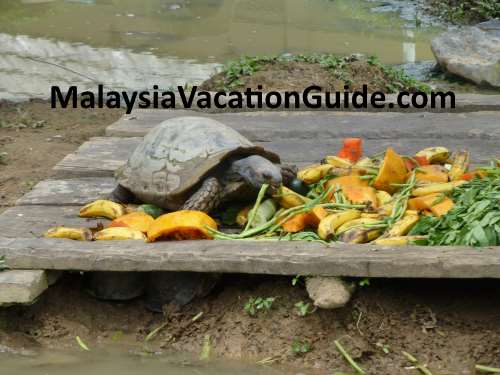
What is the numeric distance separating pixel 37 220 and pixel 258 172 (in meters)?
1.18

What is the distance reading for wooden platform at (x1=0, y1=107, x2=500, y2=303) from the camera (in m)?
3.77

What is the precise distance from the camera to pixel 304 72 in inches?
316

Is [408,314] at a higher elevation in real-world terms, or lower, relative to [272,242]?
lower

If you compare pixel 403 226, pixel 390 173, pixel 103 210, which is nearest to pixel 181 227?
pixel 103 210

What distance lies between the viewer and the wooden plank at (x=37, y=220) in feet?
14.9

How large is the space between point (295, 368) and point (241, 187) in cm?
107

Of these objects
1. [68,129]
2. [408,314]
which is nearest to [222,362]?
[408,314]

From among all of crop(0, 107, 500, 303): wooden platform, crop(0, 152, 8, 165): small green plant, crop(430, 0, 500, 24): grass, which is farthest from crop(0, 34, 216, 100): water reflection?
crop(430, 0, 500, 24): grass

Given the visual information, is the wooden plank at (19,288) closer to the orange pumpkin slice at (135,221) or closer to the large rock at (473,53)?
the orange pumpkin slice at (135,221)

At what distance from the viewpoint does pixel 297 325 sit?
394cm

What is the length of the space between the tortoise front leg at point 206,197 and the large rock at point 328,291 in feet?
2.54

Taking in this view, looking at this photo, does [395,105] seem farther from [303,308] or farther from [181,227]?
[303,308]

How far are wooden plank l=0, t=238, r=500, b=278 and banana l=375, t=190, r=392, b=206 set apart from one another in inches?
23.1

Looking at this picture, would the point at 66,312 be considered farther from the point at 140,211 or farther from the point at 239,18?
the point at 239,18
